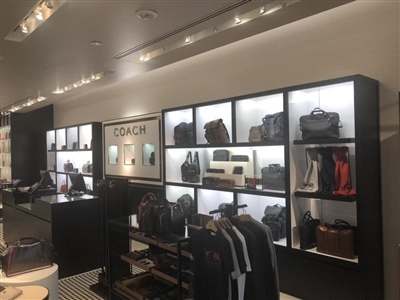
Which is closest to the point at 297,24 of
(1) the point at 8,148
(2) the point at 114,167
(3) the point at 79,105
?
(2) the point at 114,167

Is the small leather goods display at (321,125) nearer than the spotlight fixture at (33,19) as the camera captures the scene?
No

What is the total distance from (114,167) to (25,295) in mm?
4154

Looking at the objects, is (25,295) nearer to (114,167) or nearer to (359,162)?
(359,162)

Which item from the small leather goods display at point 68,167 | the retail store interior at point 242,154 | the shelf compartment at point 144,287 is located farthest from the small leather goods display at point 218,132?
the small leather goods display at point 68,167

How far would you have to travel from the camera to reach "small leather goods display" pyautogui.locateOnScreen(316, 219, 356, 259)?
2.67 metres

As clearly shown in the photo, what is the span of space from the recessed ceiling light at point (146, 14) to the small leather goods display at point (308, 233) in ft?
7.79

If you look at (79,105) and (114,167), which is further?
(79,105)

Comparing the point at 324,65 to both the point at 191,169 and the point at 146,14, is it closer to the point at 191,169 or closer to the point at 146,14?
the point at 146,14

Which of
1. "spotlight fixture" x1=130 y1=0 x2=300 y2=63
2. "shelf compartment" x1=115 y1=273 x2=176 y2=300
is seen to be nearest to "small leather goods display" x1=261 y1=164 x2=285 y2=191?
"shelf compartment" x1=115 y1=273 x2=176 y2=300

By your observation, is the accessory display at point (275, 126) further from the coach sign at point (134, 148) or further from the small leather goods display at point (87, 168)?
the small leather goods display at point (87, 168)

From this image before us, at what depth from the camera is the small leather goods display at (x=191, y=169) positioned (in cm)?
409

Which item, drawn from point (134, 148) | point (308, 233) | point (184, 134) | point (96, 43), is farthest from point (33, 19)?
point (308, 233)

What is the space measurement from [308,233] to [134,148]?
3608 millimetres

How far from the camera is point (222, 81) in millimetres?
4191
